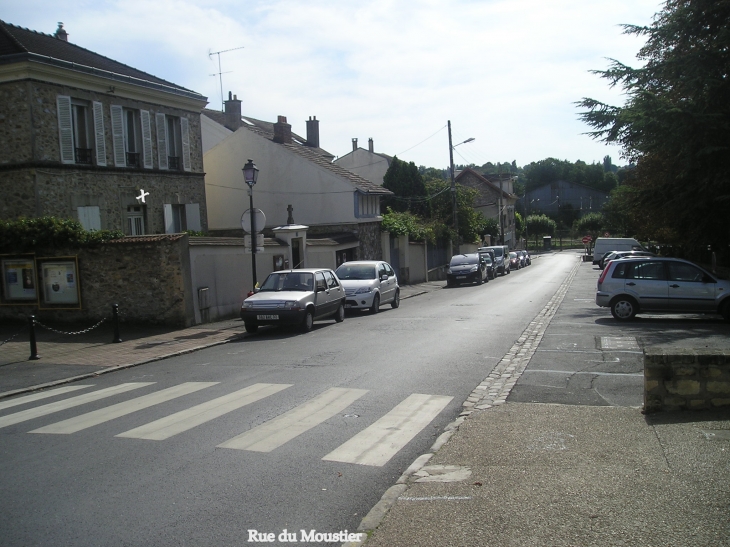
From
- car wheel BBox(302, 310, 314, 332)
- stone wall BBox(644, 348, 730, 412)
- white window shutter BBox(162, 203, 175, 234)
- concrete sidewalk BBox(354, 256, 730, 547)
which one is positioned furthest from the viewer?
white window shutter BBox(162, 203, 175, 234)

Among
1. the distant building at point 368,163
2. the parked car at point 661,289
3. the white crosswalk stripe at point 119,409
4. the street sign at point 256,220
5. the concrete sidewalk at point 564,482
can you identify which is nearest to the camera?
the concrete sidewalk at point 564,482

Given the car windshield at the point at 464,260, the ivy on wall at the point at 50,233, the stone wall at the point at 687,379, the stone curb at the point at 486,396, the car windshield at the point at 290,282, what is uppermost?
the ivy on wall at the point at 50,233

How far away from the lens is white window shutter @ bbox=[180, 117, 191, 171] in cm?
2561

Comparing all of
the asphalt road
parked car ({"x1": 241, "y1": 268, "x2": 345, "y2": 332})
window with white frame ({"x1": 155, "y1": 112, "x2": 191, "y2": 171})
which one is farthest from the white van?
the asphalt road

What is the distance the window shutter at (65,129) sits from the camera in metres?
20.4

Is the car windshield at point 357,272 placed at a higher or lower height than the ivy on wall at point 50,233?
lower

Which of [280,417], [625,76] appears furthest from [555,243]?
[280,417]

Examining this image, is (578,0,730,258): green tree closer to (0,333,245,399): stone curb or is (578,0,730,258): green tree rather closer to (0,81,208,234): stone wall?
(0,333,245,399): stone curb

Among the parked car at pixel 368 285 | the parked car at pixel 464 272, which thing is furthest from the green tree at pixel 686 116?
the parked car at pixel 464 272

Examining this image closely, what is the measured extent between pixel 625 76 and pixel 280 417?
15.8 meters

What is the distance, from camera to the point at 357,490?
203 inches

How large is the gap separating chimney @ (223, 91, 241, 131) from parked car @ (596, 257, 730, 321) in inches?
1257

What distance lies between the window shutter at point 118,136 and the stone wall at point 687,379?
20125mm

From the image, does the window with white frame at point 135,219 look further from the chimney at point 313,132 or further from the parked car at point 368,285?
the chimney at point 313,132
